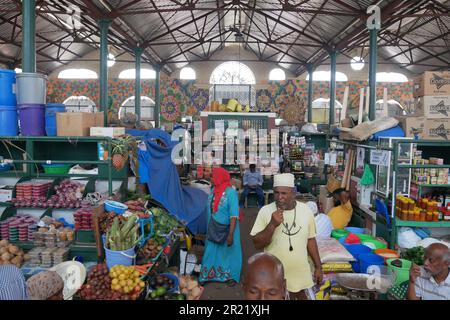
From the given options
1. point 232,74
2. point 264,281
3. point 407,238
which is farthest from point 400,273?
point 232,74

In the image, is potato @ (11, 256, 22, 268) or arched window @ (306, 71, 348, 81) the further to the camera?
arched window @ (306, 71, 348, 81)

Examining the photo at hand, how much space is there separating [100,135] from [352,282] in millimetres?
3468

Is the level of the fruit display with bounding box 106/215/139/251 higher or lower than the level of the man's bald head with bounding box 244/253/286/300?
lower

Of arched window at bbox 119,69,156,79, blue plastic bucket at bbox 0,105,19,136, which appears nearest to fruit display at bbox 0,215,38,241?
blue plastic bucket at bbox 0,105,19,136

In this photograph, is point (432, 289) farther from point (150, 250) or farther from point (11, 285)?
point (11, 285)

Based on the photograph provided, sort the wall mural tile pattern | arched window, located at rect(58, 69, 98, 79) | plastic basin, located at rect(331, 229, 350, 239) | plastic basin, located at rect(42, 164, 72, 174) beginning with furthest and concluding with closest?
1. arched window, located at rect(58, 69, 98, 79)
2. the wall mural tile pattern
3. plastic basin, located at rect(331, 229, 350, 239)
4. plastic basin, located at rect(42, 164, 72, 174)

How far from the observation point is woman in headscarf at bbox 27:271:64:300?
7.73ft

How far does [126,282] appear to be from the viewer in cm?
312

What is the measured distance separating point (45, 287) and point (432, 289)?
9.49 feet

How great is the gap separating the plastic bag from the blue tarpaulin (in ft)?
9.82

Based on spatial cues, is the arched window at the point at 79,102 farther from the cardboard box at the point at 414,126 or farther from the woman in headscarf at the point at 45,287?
the woman in headscarf at the point at 45,287

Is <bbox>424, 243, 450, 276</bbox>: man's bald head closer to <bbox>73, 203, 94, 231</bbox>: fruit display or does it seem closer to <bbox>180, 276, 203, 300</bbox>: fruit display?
<bbox>180, 276, 203, 300</bbox>: fruit display

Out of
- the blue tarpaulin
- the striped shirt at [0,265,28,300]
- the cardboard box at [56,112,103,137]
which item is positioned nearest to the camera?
the striped shirt at [0,265,28,300]

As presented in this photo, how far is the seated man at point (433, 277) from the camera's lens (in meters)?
3.08
